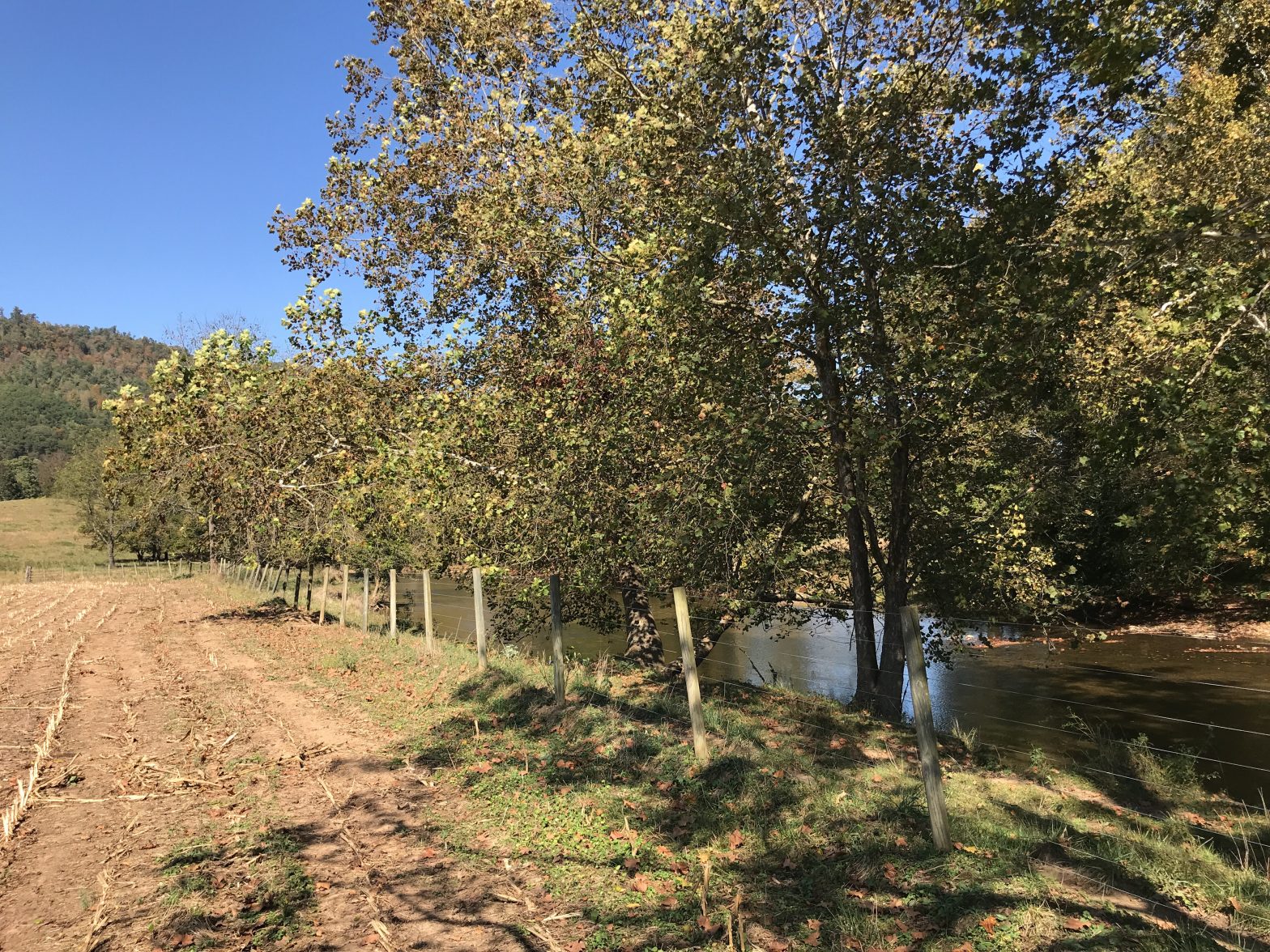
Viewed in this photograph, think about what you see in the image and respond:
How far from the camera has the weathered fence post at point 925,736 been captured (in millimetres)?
4965

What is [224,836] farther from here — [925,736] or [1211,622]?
[1211,622]

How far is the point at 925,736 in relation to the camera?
5.06 m

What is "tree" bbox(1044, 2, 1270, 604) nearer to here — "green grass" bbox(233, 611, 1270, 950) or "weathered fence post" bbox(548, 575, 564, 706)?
"green grass" bbox(233, 611, 1270, 950)

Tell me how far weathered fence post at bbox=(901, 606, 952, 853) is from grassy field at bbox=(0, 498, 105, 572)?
6999 cm

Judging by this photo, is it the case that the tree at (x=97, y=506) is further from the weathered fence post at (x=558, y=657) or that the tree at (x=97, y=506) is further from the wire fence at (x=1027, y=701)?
the weathered fence post at (x=558, y=657)

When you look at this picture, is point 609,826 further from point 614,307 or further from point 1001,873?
point 614,307

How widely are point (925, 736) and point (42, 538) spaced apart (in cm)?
9220

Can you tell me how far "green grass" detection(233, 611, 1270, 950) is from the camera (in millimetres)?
4117

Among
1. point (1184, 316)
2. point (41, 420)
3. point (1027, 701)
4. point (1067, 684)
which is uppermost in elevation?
point (41, 420)

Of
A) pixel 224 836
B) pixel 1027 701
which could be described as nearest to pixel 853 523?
pixel 1027 701

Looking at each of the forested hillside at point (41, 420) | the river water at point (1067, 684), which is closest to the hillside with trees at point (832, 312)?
the river water at point (1067, 684)

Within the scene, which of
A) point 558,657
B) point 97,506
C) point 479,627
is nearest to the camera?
point 558,657

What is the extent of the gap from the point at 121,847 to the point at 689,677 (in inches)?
178

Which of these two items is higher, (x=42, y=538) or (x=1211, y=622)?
(x=42, y=538)
